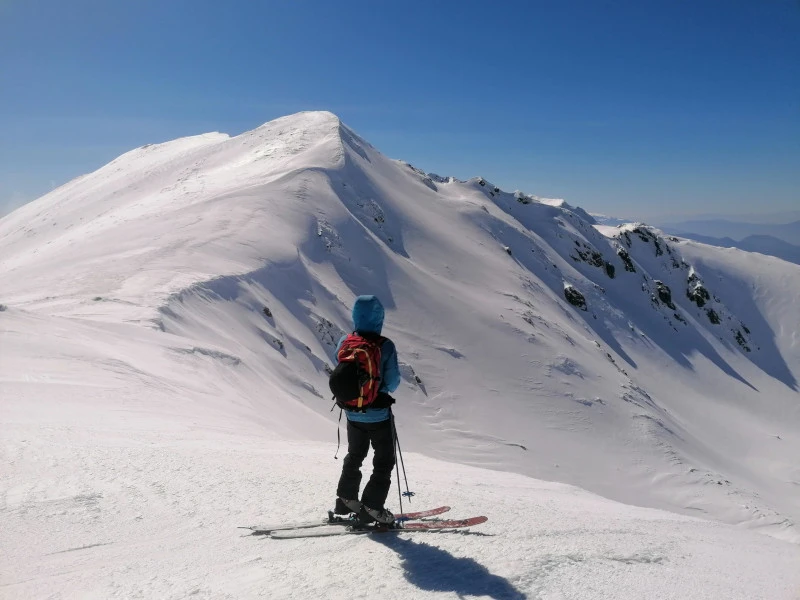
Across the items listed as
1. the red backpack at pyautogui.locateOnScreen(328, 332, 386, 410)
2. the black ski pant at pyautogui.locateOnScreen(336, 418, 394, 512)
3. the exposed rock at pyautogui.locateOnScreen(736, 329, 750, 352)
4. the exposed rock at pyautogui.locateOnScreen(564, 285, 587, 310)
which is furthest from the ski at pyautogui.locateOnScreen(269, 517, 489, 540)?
the exposed rock at pyautogui.locateOnScreen(736, 329, 750, 352)

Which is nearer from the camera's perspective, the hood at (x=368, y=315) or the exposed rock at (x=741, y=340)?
the hood at (x=368, y=315)

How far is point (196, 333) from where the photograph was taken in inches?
818

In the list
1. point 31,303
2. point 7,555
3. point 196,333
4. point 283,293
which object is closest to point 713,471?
point 283,293

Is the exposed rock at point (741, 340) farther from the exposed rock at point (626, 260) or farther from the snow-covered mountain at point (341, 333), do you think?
the exposed rock at point (626, 260)

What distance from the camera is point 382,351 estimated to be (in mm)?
5746

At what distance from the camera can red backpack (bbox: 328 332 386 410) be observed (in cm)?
551

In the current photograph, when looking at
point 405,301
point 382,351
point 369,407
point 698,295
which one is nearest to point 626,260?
point 698,295

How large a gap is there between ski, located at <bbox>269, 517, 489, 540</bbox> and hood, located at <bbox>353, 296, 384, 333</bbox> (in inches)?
81.8

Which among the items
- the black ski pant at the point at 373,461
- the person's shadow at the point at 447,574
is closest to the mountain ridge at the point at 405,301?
the black ski pant at the point at 373,461

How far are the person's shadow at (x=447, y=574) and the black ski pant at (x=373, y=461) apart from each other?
53cm

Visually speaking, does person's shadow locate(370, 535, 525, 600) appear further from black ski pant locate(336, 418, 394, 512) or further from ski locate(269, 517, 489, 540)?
black ski pant locate(336, 418, 394, 512)

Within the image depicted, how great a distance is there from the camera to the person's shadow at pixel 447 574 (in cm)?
458

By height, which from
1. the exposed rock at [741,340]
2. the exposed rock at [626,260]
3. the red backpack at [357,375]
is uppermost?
the exposed rock at [626,260]

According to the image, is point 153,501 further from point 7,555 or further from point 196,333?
point 196,333
